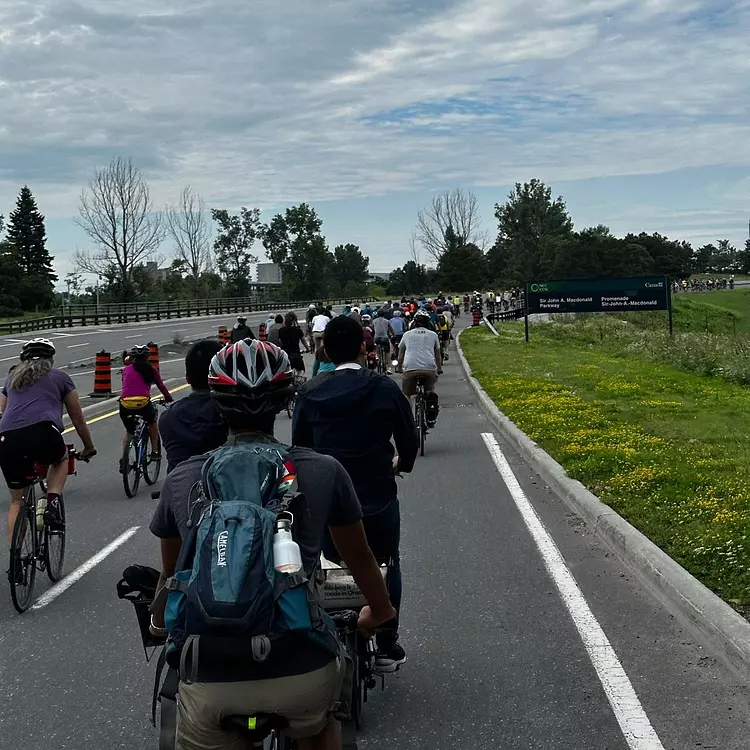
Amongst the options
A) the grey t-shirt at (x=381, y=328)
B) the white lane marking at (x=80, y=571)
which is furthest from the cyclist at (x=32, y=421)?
the grey t-shirt at (x=381, y=328)

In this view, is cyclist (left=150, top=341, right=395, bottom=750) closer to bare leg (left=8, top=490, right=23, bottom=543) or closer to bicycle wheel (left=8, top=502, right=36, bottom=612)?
bicycle wheel (left=8, top=502, right=36, bottom=612)

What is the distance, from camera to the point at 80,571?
802 cm

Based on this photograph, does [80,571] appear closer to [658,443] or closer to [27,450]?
[27,450]

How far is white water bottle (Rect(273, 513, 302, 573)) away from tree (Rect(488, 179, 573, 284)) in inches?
5469

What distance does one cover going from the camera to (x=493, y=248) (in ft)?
497

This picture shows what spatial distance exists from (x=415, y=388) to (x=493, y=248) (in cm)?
14001

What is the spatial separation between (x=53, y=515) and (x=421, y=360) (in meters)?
6.89

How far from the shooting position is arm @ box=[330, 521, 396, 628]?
303 centimetres

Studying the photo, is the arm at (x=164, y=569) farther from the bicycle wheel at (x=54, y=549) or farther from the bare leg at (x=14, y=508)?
the bicycle wheel at (x=54, y=549)

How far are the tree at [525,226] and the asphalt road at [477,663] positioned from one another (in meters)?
134

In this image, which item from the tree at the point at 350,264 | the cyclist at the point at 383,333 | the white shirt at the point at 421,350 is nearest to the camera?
the white shirt at the point at 421,350

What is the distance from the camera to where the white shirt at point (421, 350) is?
44.2ft

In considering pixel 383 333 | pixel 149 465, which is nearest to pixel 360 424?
pixel 149 465

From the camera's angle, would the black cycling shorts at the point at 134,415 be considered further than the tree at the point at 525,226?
No
